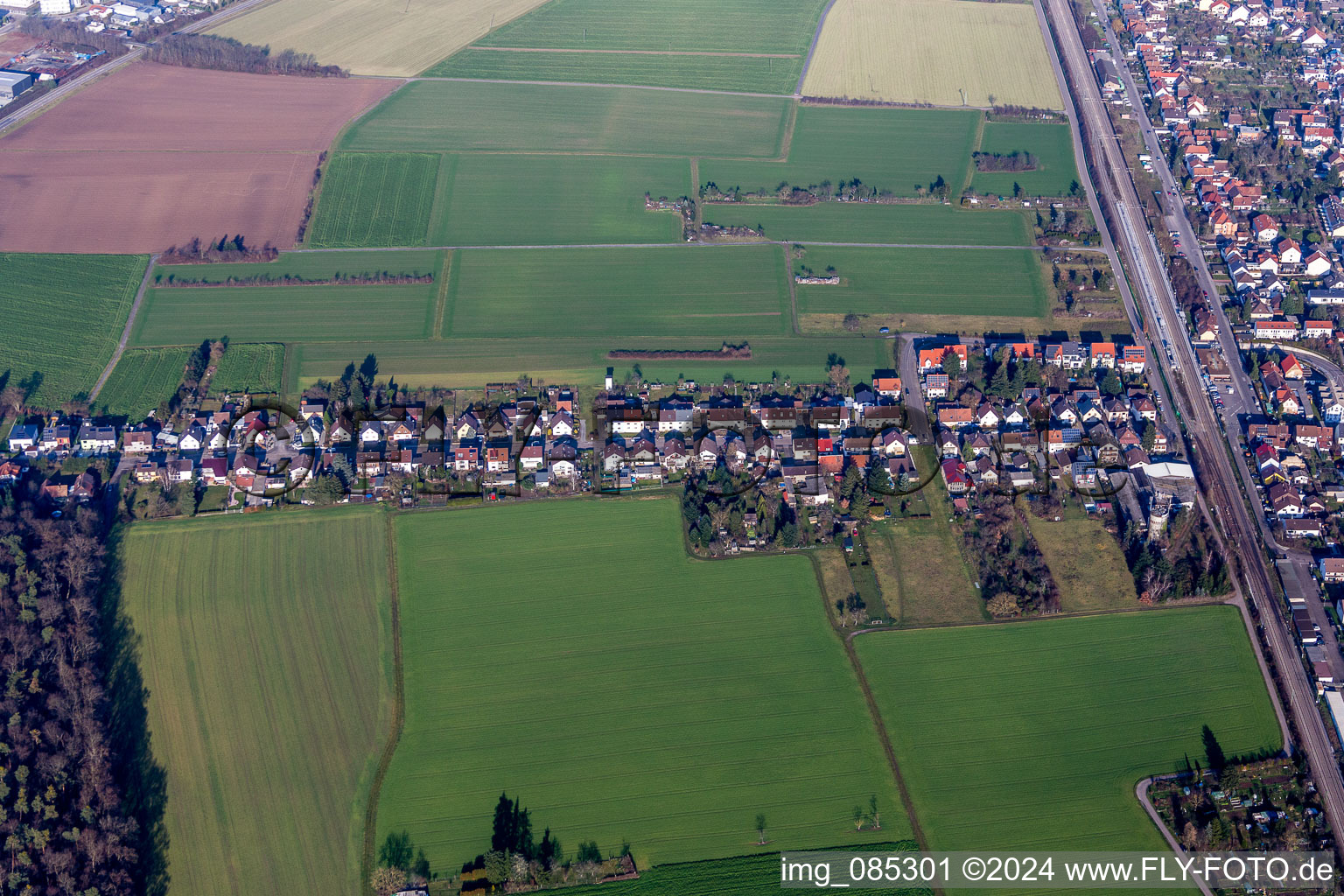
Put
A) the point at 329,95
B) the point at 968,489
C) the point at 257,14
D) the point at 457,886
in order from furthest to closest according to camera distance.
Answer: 1. the point at 257,14
2. the point at 329,95
3. the point at 968,489
4. the point at 457,886

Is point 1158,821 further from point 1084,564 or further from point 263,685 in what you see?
point 263,685

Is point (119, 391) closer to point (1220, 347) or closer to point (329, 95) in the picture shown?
point (329, 95)

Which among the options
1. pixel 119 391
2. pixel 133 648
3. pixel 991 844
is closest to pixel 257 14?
pixel 119 391

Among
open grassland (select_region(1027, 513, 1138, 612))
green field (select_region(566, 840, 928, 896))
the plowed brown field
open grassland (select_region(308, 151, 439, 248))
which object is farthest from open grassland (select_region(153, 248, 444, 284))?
green field (select_region(566, 840, 928, 896))

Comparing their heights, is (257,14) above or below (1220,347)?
above

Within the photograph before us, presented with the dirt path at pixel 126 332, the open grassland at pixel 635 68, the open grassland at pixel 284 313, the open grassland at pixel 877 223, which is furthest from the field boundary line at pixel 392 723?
the open grassland at pixel 635 68

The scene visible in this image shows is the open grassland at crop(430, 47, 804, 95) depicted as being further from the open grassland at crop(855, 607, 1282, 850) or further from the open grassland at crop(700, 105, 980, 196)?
the open grassland at crop(855, 607, 1282, 850)
